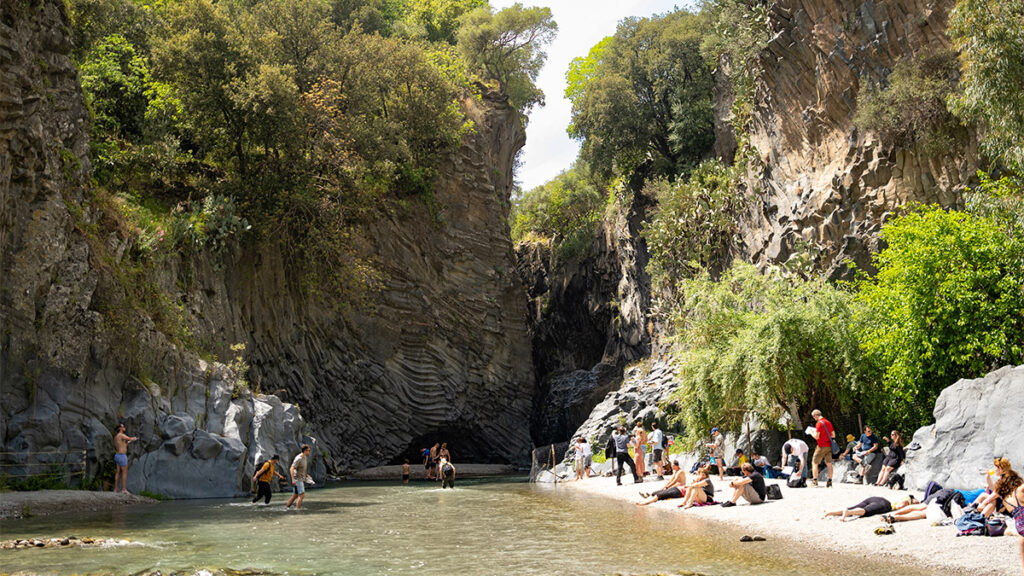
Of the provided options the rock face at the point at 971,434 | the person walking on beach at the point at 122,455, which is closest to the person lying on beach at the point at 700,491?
the rock face at the point at 971,434

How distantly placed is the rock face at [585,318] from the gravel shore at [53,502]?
28.3 m

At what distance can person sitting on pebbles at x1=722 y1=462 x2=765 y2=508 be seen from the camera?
16391 mm

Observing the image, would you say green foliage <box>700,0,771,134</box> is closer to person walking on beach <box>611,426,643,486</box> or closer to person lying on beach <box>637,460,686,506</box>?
person walking on beach <box>611,426,643,486</box>

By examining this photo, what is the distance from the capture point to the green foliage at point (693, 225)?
119ft

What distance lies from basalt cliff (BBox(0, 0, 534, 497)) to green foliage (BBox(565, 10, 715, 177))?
7.64 metres

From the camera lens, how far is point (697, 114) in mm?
41156

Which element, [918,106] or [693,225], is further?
[693,225]

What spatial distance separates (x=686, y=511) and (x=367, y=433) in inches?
989

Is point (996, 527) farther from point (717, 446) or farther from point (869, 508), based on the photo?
point (717, 446)

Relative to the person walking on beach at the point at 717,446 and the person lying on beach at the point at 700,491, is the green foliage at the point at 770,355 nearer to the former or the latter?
the person walking on beach at the point at 717,446

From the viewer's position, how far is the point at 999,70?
1762 centimetres

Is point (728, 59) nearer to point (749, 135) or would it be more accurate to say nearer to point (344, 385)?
point (749, 135)

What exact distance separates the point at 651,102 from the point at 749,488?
31878 mm

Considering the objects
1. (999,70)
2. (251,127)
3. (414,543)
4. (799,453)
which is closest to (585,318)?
(251,127)
